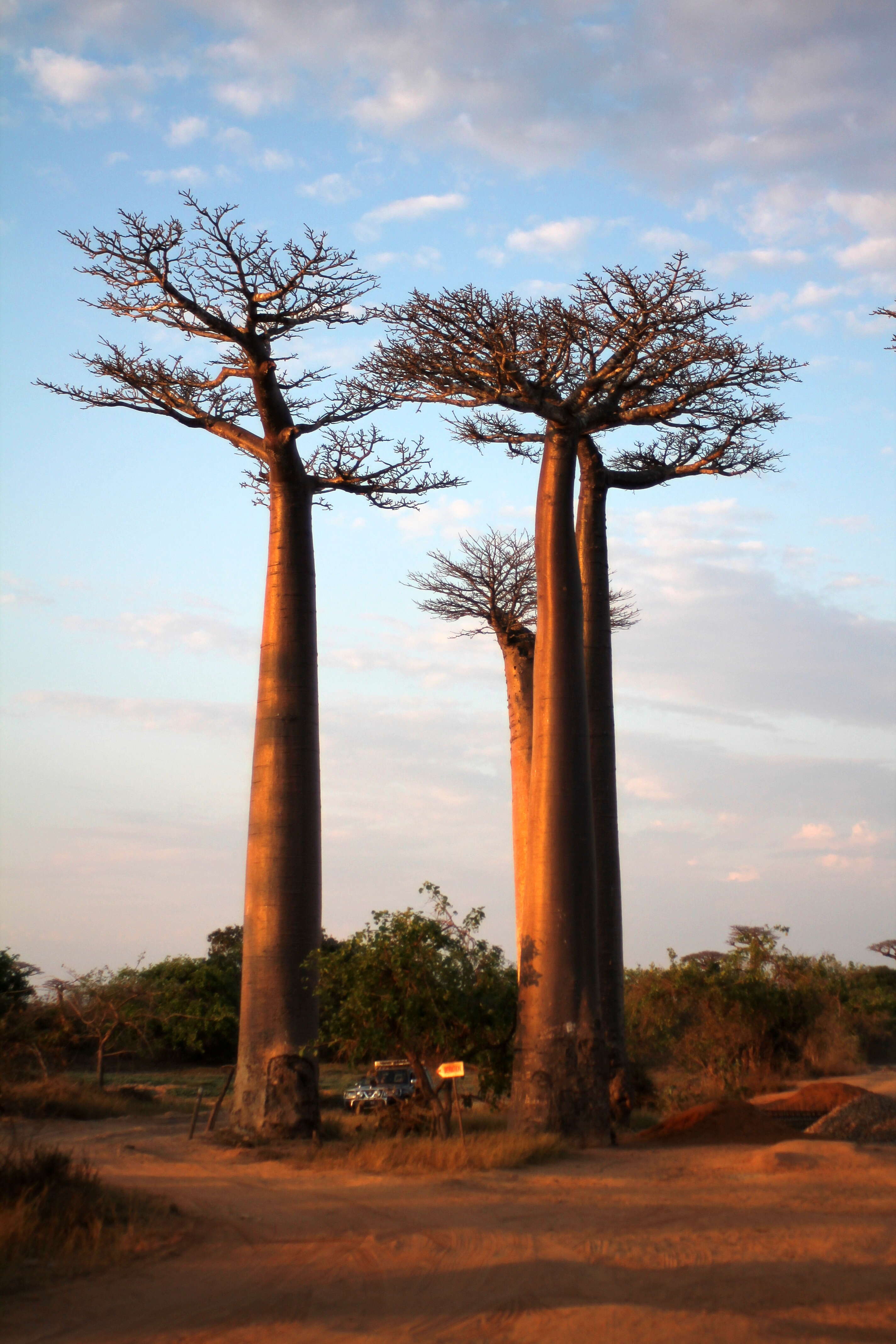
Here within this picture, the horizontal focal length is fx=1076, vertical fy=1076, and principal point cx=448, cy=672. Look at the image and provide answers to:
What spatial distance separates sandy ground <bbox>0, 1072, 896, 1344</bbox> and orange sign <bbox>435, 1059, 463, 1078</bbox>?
2.61 feet

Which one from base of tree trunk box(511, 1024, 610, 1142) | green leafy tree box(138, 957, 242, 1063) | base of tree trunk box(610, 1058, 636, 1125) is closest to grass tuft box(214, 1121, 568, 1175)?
base of tree trunk box(511, 1024, 610, 1142)

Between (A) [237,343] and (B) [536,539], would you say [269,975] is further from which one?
(A) [237,343]

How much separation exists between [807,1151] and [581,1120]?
1.87 m

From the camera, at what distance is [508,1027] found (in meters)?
9.92

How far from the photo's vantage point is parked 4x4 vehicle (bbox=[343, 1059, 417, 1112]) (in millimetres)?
14695

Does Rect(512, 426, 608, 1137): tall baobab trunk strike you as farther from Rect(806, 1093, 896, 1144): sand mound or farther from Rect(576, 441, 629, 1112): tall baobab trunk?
Rect(806, 1093, 896, 1144): sand mound

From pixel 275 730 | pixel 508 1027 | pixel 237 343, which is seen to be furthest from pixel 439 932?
pixel 237 343

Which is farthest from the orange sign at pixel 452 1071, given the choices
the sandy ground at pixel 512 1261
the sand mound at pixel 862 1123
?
the sand mound at pixel 862 1123

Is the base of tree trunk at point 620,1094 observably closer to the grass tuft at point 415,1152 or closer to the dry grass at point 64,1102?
the grass tuft at point 415,1152

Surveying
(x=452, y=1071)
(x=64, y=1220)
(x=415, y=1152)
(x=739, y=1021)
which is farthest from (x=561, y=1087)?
(x=739, y=1021)

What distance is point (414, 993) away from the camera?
8820mm

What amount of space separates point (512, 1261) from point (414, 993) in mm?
3738

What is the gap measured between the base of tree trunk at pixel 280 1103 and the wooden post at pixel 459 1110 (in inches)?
49.5

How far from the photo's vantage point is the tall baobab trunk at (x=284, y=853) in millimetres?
9625
